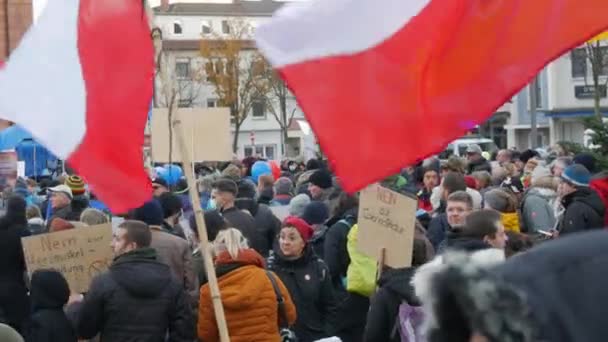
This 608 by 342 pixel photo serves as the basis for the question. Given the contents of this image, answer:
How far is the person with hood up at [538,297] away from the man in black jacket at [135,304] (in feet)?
15.8

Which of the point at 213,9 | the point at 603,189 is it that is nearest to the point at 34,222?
the point at 603,189

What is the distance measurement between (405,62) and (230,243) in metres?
1.76

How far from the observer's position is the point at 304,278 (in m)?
A: 7.81

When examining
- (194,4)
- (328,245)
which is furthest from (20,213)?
(194,4)

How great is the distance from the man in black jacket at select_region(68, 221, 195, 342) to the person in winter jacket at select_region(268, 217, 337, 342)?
1.18 meters

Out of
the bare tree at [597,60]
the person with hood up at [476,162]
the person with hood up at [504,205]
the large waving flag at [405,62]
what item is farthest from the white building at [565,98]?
the large waving flag at [405,62]

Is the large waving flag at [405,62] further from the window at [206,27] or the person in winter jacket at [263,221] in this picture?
the window at [206,27]

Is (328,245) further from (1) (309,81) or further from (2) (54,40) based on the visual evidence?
(1) (309,81)

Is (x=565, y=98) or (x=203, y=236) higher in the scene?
(x=565, y=98)

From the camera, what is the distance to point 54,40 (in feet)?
22.3

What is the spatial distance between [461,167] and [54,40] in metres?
7.57

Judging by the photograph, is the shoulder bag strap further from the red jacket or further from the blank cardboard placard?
the blank cardboard placard

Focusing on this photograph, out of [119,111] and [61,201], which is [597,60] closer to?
[61,201]

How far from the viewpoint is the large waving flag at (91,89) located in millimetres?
6434
